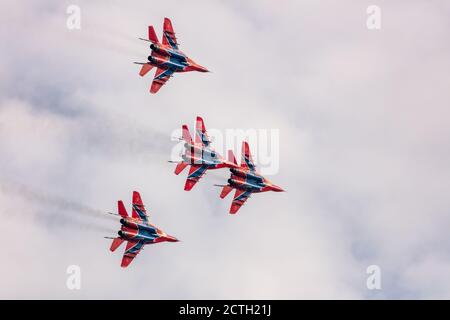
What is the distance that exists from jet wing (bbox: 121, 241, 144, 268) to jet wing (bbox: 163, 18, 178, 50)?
31.5m

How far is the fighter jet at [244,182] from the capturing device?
596ft

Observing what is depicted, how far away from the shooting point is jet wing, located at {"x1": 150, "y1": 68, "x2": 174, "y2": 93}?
598ft

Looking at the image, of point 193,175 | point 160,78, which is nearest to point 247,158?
point 193,175

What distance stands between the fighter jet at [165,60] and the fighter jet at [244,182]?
50.0 feet

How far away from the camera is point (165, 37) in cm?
18225

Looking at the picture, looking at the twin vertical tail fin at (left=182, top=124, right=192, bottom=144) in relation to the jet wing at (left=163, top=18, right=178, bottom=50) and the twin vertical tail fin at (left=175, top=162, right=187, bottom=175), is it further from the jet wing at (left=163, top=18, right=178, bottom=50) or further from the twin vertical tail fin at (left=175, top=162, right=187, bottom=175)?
the jet wing at (left=163, top=18, right=178, bottom=50)

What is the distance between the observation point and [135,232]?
177m

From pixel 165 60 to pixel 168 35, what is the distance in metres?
4.14

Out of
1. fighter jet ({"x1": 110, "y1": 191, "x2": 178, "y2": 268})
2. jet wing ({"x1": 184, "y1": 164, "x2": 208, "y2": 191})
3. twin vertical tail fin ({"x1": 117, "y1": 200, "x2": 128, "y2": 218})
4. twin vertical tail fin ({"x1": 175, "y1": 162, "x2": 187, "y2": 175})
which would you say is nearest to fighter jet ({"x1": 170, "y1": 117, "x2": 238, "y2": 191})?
jet wing ({"x1": 184, "y1": 164, "x2": 208, "y2": 191})

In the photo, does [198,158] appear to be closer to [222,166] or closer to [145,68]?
[222,166]
